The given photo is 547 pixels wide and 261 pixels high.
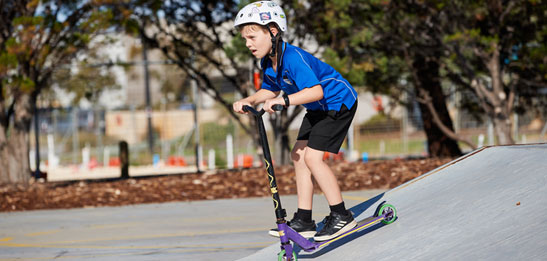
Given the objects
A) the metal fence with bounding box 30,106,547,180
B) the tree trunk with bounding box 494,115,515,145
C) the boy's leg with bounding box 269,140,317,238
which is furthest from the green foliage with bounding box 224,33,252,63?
the metal fence with bounding box 30,106,547,180

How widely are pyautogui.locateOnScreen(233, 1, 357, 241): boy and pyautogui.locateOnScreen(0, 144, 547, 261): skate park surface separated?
0.29 meters

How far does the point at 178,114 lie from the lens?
95.8 feet

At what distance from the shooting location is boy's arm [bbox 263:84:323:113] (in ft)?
14.0

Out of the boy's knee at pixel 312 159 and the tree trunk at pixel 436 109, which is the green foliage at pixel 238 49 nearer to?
the tree trunk at pixel 436 109

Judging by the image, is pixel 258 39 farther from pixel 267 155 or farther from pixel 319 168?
pixel 319 168

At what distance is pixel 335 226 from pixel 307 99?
0.96 meters

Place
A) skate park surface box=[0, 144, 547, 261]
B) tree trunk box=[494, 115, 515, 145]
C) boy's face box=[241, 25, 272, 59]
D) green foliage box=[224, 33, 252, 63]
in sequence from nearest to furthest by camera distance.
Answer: skate park surface box=[0, 144, 547, 261]
boy's face box=[241, 25, 272, 59]
green foliage box=[224, 33, 252, 63]
tree trunk box=[494, 115, 515, 145]

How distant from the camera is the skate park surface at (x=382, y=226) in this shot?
13.2 feet

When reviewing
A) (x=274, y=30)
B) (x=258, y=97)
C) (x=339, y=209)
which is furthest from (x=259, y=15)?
(x=339, y=209)

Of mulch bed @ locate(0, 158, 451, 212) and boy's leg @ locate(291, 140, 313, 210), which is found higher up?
boy's leg @ locate(291, 140, 313, 210)

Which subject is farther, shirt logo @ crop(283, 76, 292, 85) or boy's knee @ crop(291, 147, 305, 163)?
boy's knee @ crop(291, 147, 305, 163)

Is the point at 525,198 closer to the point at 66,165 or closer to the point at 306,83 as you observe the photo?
the point at 306,83

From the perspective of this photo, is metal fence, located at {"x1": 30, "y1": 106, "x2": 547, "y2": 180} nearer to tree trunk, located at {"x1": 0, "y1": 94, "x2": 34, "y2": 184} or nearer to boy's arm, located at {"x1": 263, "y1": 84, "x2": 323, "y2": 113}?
tree trunk, located at {"x1": 0, "y1": 94, "x2": 34, "y2": 184}

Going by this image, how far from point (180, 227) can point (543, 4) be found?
7919mm
